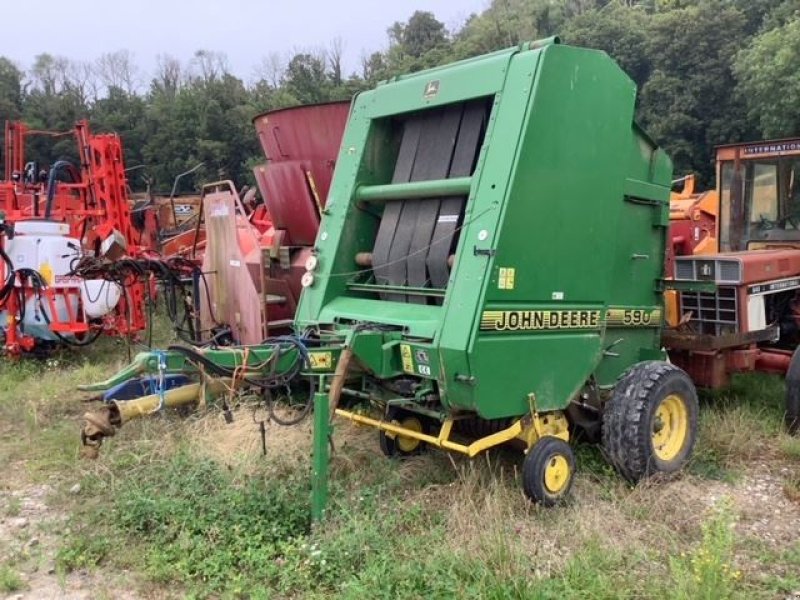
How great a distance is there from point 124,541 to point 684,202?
742 cm

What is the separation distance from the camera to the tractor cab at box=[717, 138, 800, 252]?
248 inches

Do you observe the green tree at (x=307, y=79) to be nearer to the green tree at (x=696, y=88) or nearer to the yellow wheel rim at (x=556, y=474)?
the green tree at (x=696, y=88)

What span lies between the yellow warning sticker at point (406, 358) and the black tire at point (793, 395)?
3.13m

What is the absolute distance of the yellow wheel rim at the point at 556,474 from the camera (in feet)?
13.2

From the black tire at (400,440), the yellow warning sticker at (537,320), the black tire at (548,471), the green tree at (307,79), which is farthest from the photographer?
the green tree at (307,79)

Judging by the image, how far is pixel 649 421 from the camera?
4.38 m

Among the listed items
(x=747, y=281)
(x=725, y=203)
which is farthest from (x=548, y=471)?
(x=725, y=203)

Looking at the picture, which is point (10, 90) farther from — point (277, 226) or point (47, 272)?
point (277, 226)

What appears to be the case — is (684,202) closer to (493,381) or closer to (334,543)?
(493,381)

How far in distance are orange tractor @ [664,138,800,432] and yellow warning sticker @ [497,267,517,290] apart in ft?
5.70

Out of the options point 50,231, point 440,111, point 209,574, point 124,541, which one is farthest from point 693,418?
point 50,231

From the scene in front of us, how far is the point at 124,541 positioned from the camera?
3779 mm

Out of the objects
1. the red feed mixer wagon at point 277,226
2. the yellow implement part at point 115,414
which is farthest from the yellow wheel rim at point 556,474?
the red feed mixer wagon at point 277,226

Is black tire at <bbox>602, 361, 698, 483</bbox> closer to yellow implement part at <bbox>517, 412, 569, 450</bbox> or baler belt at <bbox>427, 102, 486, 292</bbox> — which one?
yellow implement part at <bbox>517, 412, 569, 450</bbox>
